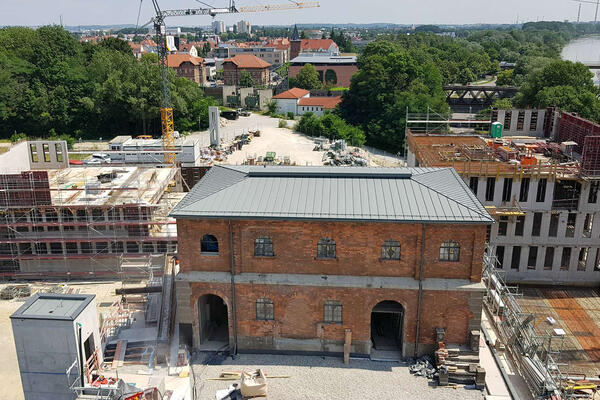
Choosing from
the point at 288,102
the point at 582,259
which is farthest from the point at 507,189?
the point at 288,102

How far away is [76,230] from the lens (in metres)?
35.1

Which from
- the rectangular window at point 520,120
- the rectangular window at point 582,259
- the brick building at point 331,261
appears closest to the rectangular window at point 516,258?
the rectangular window at point 582,259

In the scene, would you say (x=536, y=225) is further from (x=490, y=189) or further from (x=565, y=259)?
(x=490, y=189)

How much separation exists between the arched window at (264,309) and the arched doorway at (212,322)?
2844mm

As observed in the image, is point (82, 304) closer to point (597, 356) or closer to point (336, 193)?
point (336, 193)

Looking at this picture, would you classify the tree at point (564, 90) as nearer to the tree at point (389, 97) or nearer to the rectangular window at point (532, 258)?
the tree at point (389, 97)

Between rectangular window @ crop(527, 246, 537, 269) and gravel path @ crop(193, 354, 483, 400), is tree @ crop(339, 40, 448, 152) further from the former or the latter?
gravel path @ crop(193, 354, 483, 400)

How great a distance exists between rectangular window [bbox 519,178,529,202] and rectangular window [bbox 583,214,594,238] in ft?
15.3

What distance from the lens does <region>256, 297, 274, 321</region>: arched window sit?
2569 centimetres

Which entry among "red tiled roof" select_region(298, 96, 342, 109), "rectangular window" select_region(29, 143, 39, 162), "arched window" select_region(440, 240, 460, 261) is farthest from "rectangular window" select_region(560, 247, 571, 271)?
"red tiled roof" select_region(298, 96, 342, 109)

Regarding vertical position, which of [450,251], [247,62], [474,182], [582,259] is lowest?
[582,259]

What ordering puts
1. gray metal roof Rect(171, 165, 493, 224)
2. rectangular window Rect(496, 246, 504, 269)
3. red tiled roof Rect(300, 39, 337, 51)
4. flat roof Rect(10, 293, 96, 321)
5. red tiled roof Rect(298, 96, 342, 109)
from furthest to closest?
red tiled roof Rect(300, 39, 337, 51), red tiled roof Rect(298, 96, 342, 109), rectangular window Rect(496, 246, 504, 269), gray metal roof Rect(171, 165, 493, 224), flat roof Rect(10, 293, 96, 321)

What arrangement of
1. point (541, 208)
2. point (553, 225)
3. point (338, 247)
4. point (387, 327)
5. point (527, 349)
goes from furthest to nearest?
1. point (553, 225)
2. point (541, 208)
3. point (387, 327)
4. point (338, 247)
5. point (527, 349)

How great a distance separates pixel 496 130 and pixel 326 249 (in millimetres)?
28319
